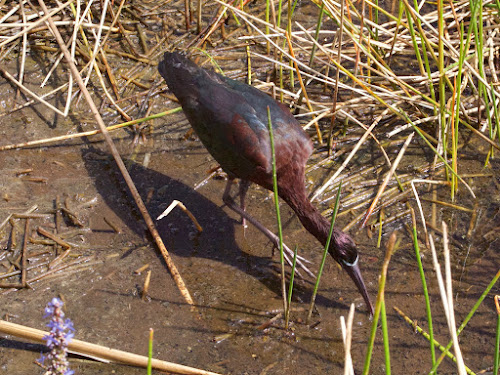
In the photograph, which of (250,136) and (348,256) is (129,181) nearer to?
(250,136)

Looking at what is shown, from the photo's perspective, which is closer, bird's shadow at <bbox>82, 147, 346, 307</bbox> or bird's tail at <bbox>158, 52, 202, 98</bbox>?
bird's shadow at <bbox>82, 147, 346, 307</bbox>

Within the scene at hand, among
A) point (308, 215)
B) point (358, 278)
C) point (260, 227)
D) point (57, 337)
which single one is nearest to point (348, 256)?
point (358, 278)

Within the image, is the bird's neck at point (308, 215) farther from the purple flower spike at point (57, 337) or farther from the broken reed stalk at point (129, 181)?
the purple flower spike at point (57, 337)

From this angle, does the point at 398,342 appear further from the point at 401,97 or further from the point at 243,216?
the point at 401,97

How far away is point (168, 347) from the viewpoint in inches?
110

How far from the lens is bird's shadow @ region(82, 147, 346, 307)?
10.8 ft

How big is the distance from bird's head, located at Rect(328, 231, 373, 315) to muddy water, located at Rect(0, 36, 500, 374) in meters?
0.15

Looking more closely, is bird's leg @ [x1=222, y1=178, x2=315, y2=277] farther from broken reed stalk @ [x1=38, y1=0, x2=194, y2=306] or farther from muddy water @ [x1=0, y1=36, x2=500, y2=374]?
broken reed stalk @ [x1=38, y1=0, x2=194, y2=306]

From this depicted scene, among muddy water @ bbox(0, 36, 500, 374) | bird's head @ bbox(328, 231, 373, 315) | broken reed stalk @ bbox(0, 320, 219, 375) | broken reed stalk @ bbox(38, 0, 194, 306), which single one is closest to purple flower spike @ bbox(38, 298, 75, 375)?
broken reed stalk @ bbox(0, 320, 219, 375)

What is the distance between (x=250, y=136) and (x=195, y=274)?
79cm

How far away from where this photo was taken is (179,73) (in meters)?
3.52

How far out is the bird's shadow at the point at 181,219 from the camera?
130 inches

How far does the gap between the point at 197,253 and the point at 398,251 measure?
1.11 metres

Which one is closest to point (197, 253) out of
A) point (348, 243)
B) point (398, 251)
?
point (348, 243)
